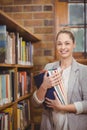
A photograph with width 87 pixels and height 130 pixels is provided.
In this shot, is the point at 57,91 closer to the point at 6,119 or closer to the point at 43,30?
the point at 6,119

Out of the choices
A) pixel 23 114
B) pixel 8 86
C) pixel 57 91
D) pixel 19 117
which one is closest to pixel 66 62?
pixel 57 91

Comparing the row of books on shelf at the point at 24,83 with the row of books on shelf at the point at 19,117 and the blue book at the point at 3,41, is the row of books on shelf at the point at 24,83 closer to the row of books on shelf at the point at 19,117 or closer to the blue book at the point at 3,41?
the row of books on shelf at the point at 19,117

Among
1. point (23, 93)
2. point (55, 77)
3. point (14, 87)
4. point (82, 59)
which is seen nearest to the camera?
point (55, 77)

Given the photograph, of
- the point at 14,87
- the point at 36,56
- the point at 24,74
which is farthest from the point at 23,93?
the point at 36,56

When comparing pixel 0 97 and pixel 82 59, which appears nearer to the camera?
pixel 0 97

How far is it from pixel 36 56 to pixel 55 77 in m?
1.43

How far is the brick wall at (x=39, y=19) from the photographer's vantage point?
10.6 ft

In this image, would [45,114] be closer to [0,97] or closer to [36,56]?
[0,97]

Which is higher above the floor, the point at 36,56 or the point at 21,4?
the point at 21,4

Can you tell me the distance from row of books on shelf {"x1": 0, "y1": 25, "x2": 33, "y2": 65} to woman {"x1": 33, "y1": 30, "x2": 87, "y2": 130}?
14.8 inches

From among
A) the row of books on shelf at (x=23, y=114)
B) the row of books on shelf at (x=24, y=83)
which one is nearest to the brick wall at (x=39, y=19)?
the row of books on shelf at (x=24, y=83)

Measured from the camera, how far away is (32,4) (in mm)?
3246

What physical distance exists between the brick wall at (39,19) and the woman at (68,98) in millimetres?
1291

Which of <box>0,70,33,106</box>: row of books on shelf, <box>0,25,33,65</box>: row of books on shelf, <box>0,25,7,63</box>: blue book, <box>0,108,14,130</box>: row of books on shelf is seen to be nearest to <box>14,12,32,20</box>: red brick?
<box>0,25,33,65</box>: row of books on shelf
